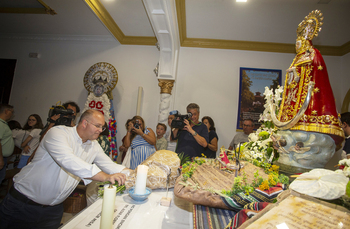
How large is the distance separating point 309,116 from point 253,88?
3.84 m

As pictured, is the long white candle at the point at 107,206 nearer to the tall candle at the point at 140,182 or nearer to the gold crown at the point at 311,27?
the tall candle at the point at 140,182

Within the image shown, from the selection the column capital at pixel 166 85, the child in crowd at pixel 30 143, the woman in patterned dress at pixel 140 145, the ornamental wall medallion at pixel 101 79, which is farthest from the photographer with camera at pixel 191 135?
the child in crowd at pixel 30 143

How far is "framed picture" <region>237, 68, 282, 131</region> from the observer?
5.04 metres

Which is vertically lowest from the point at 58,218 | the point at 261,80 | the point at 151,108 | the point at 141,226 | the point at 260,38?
the point at 58,218

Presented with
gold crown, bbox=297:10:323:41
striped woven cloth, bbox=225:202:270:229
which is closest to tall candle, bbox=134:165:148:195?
striped woven cloth, bbox=225:202:270:229

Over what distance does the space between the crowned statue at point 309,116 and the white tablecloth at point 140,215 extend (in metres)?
0.93

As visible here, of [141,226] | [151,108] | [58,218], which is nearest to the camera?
[141,226]

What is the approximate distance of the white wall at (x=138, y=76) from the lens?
16.8ft

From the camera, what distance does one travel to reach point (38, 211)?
179 cm

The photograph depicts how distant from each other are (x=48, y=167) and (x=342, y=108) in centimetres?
616

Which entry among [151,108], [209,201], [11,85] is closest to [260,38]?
[151,108]

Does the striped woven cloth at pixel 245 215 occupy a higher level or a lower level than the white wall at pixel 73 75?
lower

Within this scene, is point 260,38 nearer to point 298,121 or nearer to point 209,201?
point 298,121

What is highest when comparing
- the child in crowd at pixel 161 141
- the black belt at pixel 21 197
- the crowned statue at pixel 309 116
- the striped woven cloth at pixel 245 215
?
the crowned statue at pixel 309 116
